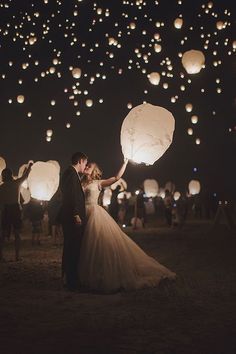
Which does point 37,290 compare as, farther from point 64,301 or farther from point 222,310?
point 222,310

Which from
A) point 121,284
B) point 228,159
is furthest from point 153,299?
point 228,159

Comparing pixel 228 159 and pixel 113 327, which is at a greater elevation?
pixel 228 159

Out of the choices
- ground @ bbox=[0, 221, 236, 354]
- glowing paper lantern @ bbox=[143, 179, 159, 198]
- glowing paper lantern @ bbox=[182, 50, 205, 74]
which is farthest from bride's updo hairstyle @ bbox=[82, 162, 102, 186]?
glowing paper lantern @ bbox=[143, 179, 159, 198]

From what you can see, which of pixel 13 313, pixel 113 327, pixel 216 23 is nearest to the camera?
pixel 113 327

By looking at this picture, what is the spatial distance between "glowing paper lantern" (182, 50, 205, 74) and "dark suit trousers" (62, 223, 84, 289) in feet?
28.7

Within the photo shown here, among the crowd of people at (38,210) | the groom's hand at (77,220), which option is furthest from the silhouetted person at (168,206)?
the groom's hand at (77,220)

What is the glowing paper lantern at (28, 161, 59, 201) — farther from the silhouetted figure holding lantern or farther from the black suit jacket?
the black suit jacket

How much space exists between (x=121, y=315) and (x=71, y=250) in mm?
1972

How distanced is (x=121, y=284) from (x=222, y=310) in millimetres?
1623

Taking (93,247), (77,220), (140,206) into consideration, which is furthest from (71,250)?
(140,206)

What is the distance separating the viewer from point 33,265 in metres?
9.55

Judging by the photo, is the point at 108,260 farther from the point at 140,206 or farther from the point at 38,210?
the point at 140,206

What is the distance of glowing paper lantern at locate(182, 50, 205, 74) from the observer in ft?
47.8

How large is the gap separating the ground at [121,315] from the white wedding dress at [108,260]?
0.20 metres
